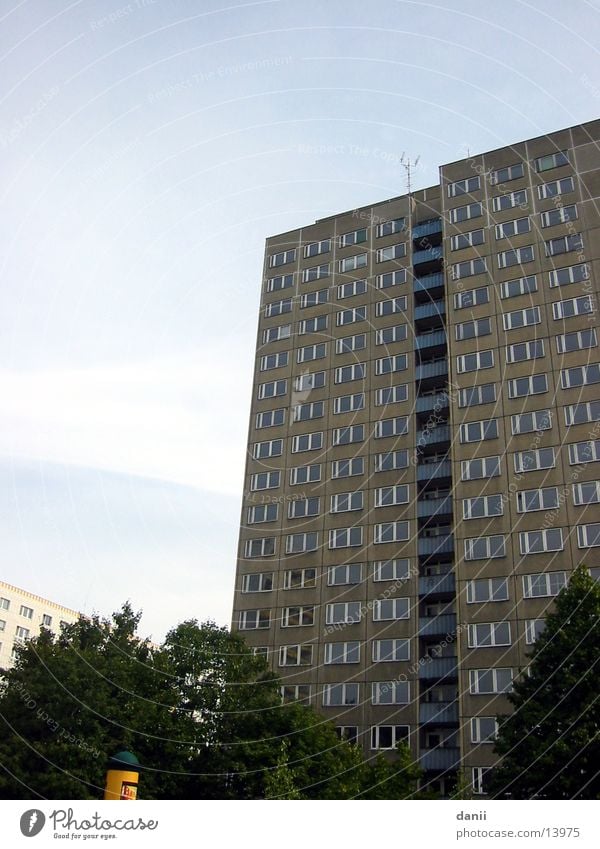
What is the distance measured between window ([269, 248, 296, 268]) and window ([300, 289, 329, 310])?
566 centimetres

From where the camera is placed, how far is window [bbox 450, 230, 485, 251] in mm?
65250

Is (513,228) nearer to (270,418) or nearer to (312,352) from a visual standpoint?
(312,352)

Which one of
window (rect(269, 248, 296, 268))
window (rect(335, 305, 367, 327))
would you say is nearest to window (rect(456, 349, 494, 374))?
window (rect(335, 305, 367, 327))

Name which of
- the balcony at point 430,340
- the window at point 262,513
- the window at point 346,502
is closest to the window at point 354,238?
the balcony at point 430,340

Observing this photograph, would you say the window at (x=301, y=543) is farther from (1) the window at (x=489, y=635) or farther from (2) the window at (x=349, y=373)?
(1) the window at (x=489, y=635)

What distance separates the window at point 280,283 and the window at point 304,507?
22.8 metres

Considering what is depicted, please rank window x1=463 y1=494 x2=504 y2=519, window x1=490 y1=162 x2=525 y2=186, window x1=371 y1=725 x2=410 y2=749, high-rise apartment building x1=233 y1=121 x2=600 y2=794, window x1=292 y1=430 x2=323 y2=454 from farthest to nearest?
window x1=490 y1=162 x2=525 y2=186 → window x1=292 y1=430 x2=323 y2=454 → window x1=463 y1=494 x2=504 y2=519 → high-rise apartment building x1=233 y1=121 x2=600 y2=794 → window x1=371 y1=725 x2=410 y2=749

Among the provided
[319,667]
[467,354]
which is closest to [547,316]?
[467,354]

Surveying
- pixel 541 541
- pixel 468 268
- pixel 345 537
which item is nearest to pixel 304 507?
pixel 345 537

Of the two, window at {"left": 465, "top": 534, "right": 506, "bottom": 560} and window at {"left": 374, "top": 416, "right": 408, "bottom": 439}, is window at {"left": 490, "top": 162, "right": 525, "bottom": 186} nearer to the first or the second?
window at {"left": 374, "top": 416, "right": 408, "bottom": 439}

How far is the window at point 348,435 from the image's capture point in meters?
63.7

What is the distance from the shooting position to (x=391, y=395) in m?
63.8
